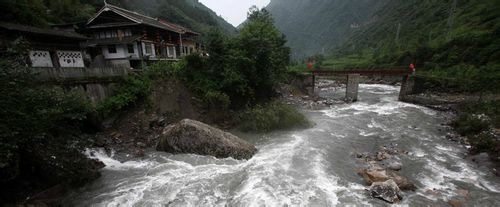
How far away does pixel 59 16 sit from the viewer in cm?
3130

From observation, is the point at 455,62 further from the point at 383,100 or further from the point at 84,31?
the point at 84,31

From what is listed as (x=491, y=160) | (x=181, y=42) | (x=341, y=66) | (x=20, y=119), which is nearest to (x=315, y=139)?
(x=491, y=160)

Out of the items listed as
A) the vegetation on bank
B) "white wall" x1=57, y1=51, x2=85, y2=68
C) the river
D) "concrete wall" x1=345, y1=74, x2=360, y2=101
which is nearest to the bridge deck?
"concrete wall" x1=345, y1=74, x2=360, y2=101

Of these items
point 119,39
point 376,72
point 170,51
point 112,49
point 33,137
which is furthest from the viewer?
point 170,51

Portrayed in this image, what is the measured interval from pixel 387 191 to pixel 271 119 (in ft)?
33.4

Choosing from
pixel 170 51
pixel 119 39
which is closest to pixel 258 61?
pixel 119 39

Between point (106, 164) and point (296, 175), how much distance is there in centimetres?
1020

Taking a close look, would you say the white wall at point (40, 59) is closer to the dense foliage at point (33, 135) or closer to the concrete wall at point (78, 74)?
the concrete wall at point (78, 74)

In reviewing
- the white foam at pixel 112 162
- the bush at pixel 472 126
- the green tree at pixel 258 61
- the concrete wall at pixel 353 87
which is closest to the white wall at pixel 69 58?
the white foam at pixel 112 162

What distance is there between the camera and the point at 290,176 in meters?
11.4

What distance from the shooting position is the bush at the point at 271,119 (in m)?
18.5

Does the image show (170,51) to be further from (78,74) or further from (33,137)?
(33,137)

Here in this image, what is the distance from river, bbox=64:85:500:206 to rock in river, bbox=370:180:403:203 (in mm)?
388

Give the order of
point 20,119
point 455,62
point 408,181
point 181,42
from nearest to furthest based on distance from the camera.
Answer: point 20,119
point 408,181
point 181,42
point 455,62
